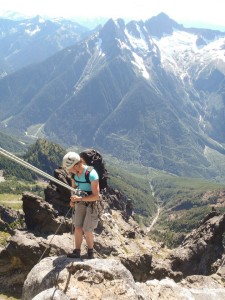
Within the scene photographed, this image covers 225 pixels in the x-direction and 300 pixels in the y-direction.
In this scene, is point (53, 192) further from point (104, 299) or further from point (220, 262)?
point (104, 299)

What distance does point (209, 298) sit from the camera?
1048 inches

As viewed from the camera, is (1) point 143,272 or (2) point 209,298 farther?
(1) point 143,272

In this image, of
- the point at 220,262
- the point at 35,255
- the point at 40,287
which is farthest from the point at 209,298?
the point at 220,262

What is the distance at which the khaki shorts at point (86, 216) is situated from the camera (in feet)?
74.2

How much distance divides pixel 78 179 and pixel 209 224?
60.0m

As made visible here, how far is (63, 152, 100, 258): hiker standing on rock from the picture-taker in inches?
851

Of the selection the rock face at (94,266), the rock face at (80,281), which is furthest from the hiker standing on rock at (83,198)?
the rock face at (80,281)

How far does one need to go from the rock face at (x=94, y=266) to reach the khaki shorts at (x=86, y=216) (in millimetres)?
1157

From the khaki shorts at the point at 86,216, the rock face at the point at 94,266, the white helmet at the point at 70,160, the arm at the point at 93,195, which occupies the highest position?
the white helmet at the point at 70,160

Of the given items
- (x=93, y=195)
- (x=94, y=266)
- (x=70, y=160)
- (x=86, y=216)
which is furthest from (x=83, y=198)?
(x=94, y=266)

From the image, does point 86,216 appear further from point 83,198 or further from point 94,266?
point 94,266

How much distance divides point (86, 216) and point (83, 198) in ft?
4.35

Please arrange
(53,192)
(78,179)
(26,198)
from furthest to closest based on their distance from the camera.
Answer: (53,192)
(26,198)
(78,179)

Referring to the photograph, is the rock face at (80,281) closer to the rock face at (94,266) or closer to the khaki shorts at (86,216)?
the rock face at (94,266)
